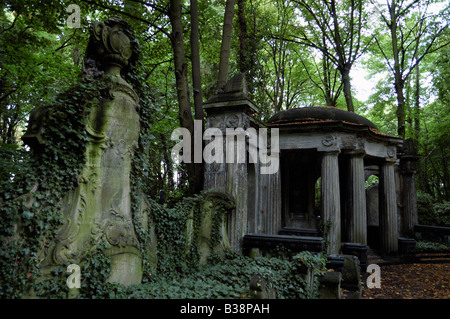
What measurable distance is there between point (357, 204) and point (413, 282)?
8.43 ft

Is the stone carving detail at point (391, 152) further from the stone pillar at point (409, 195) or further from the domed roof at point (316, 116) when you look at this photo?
the stone pillar at point (409, 195)

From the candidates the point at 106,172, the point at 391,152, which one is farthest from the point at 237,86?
the point at 391,152

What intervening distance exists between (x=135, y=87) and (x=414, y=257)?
10.5m

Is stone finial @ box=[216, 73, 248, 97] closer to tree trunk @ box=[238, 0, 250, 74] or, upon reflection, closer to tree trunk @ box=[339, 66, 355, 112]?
tree trunk @ box=[238, 0, 250, 74]

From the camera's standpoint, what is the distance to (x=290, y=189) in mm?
13719

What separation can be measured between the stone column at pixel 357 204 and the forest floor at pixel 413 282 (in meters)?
1.21

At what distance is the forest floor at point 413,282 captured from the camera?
6.43m

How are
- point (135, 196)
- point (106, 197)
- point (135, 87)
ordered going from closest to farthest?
point (106, 197) < point (135, 196) < point (135, 87)

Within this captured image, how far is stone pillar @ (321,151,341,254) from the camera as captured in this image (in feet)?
29.2

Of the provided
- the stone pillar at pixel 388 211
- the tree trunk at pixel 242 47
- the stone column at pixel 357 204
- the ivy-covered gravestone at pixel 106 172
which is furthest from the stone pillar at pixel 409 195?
the ivy-covered gravestone at pixel 106 172

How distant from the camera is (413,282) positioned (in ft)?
25.0
